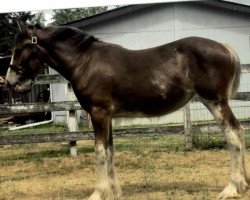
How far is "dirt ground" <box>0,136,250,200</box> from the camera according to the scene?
6.25 meters

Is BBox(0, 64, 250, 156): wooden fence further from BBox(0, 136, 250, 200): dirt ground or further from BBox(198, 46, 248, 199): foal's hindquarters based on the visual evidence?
BBox(198, 46, 248, 199): foal's hindquarters

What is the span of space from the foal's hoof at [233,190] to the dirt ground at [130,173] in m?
0.12

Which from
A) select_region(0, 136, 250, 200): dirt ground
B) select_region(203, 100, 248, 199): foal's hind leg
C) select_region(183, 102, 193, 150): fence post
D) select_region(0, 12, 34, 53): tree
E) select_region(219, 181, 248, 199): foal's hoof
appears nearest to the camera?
select_region(219, 181, 248, 199): foal's hoof

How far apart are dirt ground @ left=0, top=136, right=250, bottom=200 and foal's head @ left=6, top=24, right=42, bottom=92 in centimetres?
172

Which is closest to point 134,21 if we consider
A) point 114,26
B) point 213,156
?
point 114,26

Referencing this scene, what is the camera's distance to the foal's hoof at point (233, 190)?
5.50 m

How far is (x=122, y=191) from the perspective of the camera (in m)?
6.29

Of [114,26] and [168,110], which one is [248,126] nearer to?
[168,110]

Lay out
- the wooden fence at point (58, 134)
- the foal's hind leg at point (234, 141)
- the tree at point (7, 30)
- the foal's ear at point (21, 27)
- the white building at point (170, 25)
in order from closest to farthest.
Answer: the foal's hind leg at point (234, 141) → the foal's ear at point (21, 27) → the wooden fence at point (58, 134) → the white building at point (170, 25) → the tree at point (7, 30)

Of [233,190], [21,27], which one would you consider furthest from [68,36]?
[233,190]

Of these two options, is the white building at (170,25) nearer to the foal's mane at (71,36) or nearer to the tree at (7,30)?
the foal's mane at (71,36)

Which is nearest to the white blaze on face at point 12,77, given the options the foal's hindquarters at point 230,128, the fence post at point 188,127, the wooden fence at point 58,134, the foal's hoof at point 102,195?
the foal's hoof at point 102,195

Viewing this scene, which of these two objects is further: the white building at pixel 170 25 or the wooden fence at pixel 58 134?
the white building at pixel 170 25

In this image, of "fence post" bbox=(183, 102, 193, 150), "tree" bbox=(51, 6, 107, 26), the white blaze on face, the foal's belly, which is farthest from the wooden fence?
"tree" bbox=(51, 6, 107, 26)
